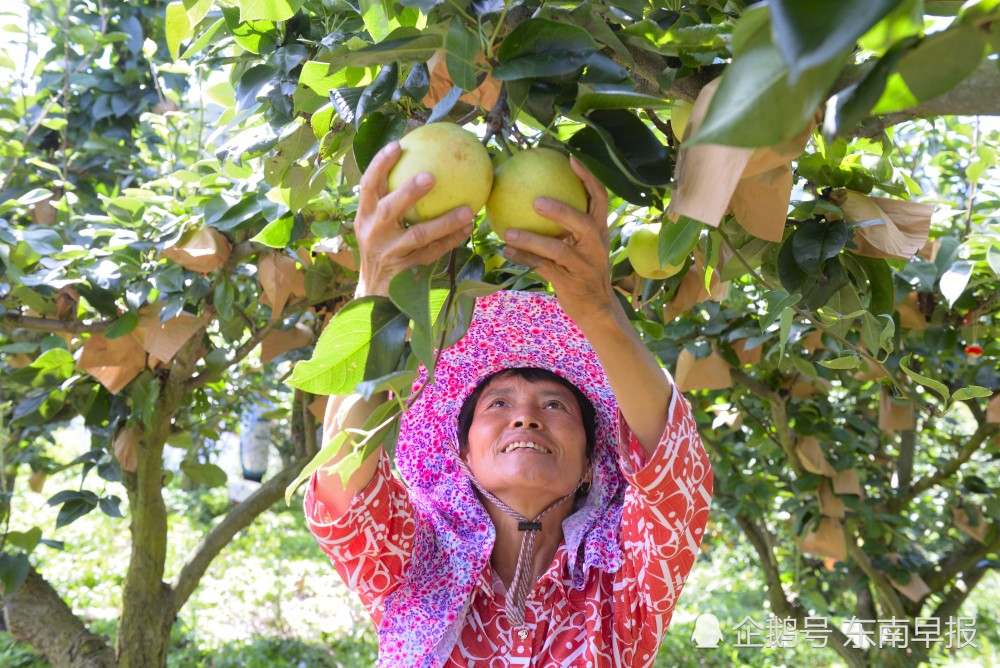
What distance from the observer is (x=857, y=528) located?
9.58 ft

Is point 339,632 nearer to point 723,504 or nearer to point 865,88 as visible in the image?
point 723,504

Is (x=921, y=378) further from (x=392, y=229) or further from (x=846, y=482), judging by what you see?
(x=846, y=482)

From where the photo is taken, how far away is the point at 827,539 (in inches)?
99.0

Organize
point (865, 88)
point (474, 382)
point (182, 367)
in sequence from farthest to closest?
point (182, 367) → point (474, 382) → point (865, 88)

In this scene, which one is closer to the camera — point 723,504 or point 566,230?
point 566,230

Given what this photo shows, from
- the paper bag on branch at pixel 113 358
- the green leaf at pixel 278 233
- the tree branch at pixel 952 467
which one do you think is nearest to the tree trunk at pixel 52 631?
the paper bag on branch at pixel 113 358

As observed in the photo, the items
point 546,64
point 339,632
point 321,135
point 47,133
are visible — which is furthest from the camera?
point 339,632

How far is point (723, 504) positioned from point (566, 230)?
8.59ft

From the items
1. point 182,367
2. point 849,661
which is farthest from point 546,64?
point 849,661

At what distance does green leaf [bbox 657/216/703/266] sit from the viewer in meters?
0.79

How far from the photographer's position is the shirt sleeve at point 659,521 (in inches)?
44.8

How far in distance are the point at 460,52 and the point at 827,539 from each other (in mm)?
2257

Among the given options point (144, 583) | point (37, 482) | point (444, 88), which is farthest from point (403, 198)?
point (37, 482)

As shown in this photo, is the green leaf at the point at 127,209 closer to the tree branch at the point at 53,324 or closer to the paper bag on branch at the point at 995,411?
the tree branch at the point at 53,324
